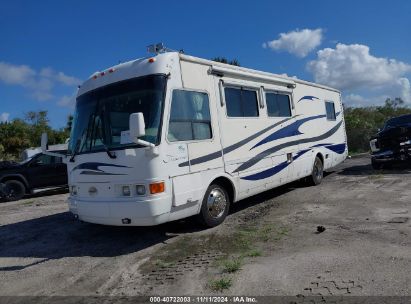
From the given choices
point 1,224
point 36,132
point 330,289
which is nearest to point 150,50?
point 330,289

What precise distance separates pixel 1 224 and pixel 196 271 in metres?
6.14

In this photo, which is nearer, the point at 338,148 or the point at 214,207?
the point at 214,207

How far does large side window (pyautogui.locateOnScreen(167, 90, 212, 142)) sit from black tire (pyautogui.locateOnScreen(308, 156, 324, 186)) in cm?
499

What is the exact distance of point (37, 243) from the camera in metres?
7.44

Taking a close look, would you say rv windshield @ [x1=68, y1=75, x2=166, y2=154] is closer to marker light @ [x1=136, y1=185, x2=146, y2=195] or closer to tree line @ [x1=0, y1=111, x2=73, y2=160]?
marker light @ [x1=136, y1=185, x2=146, y2=195]

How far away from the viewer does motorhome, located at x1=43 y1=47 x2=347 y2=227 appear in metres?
6.24

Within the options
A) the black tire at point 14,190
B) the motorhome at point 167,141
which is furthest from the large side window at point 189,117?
the black tire at point 14,190

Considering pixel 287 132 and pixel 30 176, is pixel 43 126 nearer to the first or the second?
pixel 30 176

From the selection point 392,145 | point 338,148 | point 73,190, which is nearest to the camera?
point 73,190

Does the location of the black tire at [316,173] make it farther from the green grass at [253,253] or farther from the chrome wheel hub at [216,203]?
the green grass at [253,253]

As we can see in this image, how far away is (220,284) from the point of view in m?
4.72

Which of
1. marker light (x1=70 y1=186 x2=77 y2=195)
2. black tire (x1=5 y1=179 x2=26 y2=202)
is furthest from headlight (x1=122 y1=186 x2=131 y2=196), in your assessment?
black tire (x1=5 y1=179 x2=26 y2=202)

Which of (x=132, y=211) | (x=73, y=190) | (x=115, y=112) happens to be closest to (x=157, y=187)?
(x=132, y=211)

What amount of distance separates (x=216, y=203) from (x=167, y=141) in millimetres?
1717
